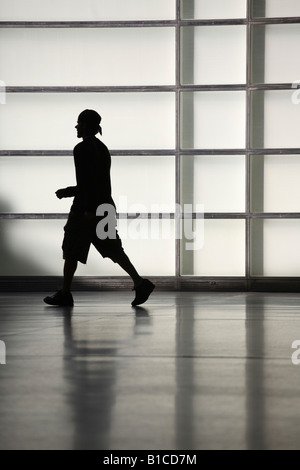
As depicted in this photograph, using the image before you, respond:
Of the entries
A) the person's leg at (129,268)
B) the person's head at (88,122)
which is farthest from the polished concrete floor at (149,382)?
the person's head at (88,122)

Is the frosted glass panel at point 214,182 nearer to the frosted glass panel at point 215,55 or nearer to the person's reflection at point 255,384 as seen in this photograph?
the frosted glass panel at point 215,55

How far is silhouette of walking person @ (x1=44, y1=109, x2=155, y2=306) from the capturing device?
27.0ft

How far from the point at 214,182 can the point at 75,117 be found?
2.02 meters

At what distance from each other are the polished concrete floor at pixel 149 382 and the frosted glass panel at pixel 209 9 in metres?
5.52

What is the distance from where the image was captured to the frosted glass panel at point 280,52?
1161 centimetres

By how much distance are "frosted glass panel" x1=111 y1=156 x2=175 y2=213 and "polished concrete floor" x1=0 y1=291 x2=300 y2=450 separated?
445cm

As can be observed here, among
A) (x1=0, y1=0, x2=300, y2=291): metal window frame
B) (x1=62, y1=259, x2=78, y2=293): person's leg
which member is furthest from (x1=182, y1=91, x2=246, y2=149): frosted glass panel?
(x1=62, y1=259, x2=78, y2=293): person's leg

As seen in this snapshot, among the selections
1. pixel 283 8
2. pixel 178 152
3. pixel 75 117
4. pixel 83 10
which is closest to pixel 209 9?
pixel 283 8

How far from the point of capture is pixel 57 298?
27.8 ft

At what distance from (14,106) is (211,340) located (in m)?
7.14

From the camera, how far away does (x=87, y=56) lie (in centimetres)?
1188

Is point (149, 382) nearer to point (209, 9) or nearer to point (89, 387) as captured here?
point (89, 387)
